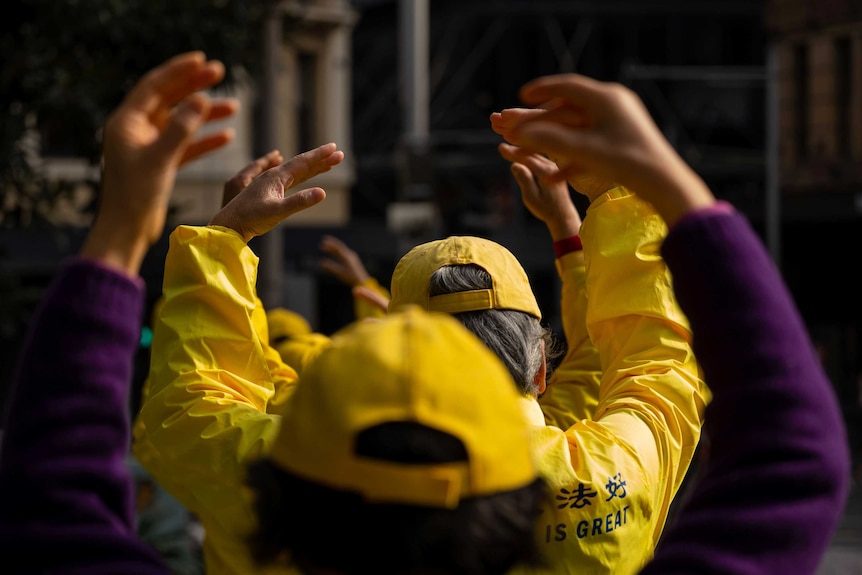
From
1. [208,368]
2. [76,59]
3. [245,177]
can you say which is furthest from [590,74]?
[208,368]

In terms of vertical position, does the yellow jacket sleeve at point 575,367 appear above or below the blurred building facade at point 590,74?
above

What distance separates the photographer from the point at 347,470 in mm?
1419

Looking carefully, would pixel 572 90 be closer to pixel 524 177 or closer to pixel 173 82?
pixel 173 82

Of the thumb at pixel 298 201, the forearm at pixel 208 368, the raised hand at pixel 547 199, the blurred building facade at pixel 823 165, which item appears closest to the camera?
the forearm at pixel 208 368

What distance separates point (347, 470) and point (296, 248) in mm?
19382

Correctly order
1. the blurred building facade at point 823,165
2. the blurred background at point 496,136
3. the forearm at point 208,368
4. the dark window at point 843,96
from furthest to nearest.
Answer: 1. the dark window at point 843,96
2. the blurred building facade at point 823,165
3. the blurred background at point 496,136
4. the forearm at point 208,368

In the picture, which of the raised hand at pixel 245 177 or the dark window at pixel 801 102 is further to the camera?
the dark window at pixel 801 102

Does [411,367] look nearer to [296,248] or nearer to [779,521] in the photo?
[779,521]

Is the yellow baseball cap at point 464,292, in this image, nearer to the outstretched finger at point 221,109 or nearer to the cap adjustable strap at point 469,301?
the cap adjustable strap at point 469,301

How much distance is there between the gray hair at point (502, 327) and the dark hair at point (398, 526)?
2.45 ft

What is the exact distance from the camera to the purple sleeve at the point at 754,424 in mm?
1477

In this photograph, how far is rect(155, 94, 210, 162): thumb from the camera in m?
1.45

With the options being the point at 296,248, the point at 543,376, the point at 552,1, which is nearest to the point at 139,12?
the point at 543,376

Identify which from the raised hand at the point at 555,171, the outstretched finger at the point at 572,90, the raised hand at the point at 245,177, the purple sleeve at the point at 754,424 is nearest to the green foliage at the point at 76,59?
the raised hand at the point at 245,177
